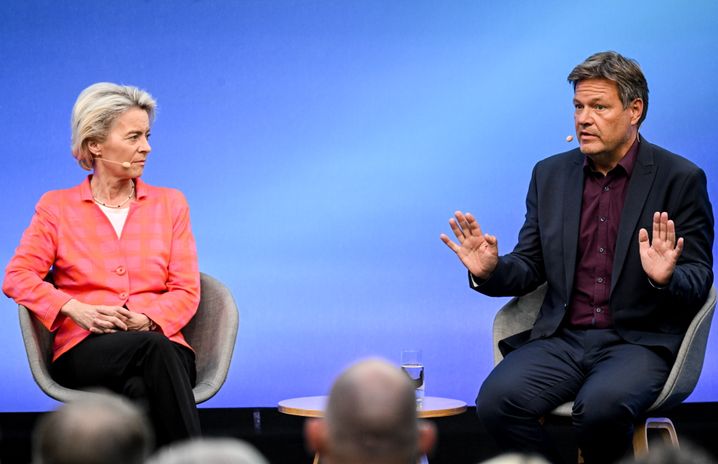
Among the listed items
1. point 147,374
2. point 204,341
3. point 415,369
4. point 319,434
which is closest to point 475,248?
point 415,369

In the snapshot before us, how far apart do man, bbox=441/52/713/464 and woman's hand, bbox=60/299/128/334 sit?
1.08 metres

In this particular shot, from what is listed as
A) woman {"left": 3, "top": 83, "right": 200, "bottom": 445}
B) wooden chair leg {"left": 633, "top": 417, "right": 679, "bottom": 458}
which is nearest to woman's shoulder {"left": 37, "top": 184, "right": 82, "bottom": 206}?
woman {"left": 3, "top": 83, "right": 200, "bottom": 445}

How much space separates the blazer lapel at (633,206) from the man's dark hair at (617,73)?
213 mm

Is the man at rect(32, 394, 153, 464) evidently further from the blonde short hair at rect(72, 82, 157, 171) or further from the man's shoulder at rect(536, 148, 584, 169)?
the man's shoulder at rect(536, 148, 584, 169)

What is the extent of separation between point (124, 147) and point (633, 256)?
1.75m

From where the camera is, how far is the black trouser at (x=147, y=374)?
3521mm

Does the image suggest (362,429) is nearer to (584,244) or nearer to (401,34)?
(584,244)

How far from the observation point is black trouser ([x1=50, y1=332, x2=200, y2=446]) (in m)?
3.52

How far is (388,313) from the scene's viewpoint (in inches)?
207

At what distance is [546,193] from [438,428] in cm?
133

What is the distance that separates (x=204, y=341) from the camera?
13.1 ft

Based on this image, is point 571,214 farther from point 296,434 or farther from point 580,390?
point 296,434

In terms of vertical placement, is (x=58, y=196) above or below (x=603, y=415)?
above

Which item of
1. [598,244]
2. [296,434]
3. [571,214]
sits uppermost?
[571,214]
